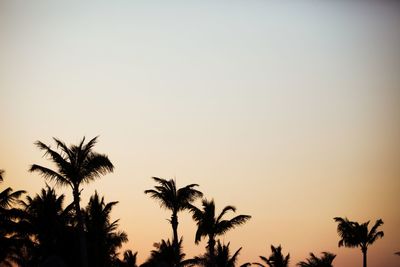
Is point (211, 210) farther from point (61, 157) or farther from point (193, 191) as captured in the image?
point (61, 157)

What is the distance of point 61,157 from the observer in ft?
104

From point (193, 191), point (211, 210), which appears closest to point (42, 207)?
point (193, 191)

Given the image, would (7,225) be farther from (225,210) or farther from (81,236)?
(225,210)

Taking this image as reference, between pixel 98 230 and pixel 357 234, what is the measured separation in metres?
32.2

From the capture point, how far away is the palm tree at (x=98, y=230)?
124 feet

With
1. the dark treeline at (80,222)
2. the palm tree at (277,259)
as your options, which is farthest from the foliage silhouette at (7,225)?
the palm tree at (277,259)

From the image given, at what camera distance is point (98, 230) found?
39.8 meters

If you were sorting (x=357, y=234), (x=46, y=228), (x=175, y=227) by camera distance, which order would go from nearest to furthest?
1. (x=46, y=228)
2. (x=175, y=227)
3. (x=357, y=234)

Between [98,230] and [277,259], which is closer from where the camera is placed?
[98,230]

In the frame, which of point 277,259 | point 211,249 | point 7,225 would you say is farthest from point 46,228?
point 277,259

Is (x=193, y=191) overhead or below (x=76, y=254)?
overhead

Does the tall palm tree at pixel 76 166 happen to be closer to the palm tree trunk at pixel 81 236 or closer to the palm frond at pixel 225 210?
the palm tree trunk at pixel 81 236

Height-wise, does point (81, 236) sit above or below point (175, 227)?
below

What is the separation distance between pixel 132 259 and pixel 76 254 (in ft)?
76.9
